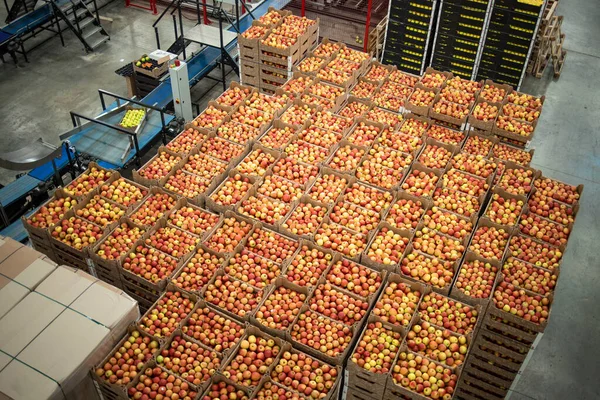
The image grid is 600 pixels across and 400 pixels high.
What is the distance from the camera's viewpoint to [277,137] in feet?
27.7

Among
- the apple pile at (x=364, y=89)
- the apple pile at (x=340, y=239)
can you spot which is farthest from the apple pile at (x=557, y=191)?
the apple pile at (x=364, y=89)

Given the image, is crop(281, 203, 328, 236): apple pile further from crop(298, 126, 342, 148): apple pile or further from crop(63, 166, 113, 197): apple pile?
crop(63, 166, 113, 197): apple pile

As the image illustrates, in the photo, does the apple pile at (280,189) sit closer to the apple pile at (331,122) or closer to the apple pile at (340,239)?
the apple pile at (340,239)

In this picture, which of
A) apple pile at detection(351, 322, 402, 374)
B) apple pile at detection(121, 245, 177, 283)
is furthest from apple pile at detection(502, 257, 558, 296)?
apple pile at detection(121, 245, 177, 283)

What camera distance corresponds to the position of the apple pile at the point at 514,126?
8.49 metres

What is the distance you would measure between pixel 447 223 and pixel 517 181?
4.59 feet

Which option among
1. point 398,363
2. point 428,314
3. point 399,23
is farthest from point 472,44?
point 398,363

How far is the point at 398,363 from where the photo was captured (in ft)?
18.5

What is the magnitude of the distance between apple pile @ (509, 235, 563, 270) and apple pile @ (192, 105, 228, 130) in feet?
15.1

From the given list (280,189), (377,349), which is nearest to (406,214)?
(280,189)

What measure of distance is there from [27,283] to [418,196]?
478 centimetres

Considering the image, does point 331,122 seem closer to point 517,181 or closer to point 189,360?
point 517,181

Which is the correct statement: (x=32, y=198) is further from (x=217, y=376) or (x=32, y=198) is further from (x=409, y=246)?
(x=409, y=246)

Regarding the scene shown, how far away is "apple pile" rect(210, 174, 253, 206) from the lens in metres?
7.35
